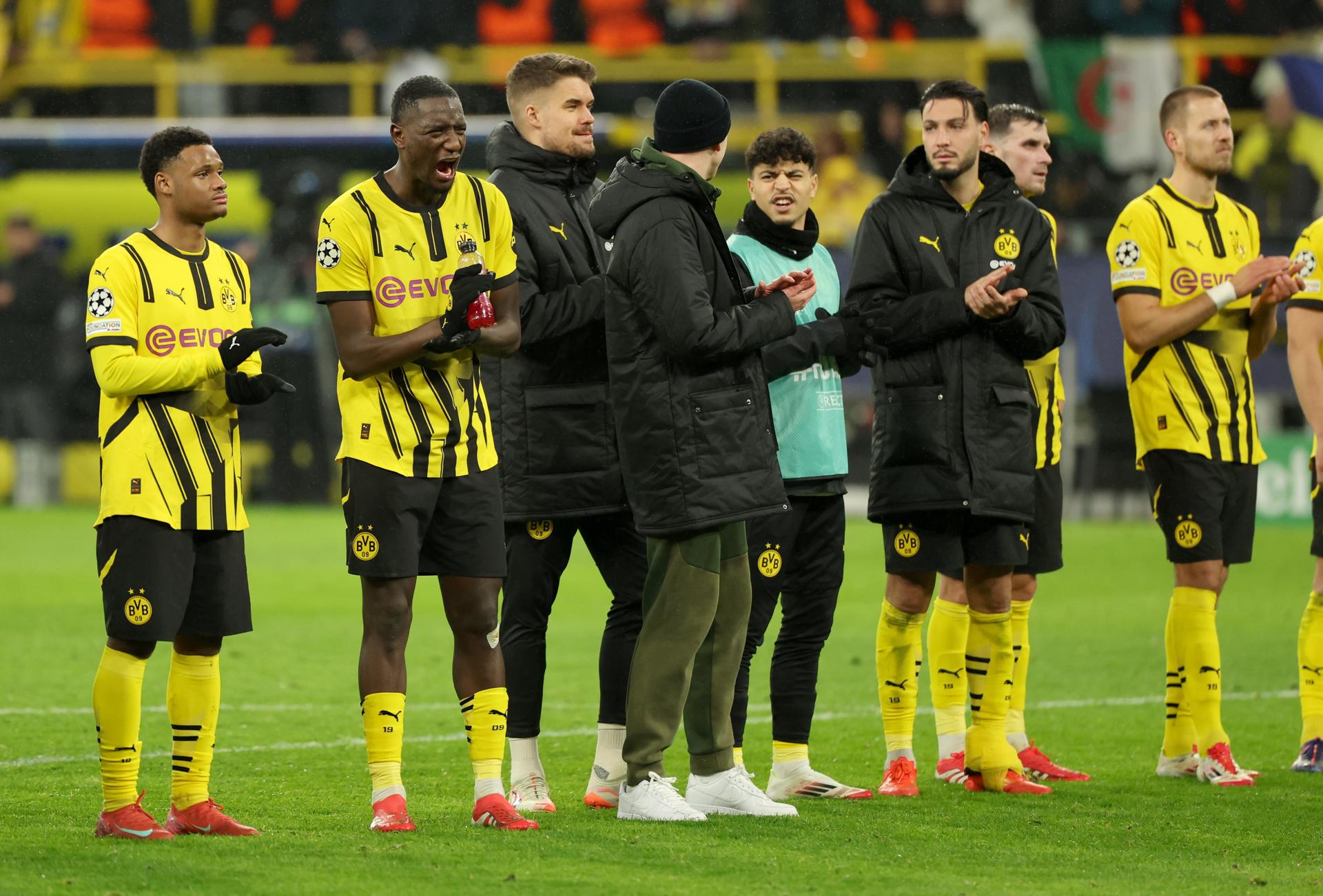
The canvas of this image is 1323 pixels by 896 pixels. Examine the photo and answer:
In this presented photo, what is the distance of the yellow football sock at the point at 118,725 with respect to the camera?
16.6 feet

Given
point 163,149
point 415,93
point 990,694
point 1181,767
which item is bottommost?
point 1181,767

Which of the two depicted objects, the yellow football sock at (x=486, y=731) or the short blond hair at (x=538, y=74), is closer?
the yellow football sock at (x=486, y=731)

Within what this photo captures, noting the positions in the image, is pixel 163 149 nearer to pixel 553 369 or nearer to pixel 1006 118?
pixel 553 369

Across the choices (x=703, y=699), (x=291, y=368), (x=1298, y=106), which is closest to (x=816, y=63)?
(x=1298, y=106)

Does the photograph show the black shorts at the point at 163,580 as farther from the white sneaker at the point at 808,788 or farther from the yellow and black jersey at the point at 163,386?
the white sneaker at the point at 808,788

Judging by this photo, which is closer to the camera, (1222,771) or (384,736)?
(384,736)

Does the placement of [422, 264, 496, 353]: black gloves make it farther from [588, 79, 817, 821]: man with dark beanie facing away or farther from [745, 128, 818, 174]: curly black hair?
[745, 128, 818, 174]: curly black hair

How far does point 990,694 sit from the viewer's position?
6.05 metres

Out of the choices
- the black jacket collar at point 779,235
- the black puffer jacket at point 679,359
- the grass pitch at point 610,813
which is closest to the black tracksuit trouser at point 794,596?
the grass pitch at point 610,813

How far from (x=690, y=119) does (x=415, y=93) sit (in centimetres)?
80

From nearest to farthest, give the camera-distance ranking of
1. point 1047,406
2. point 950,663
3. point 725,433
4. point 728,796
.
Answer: point 725,433
point 728,796
point 950,663
point 1047,406

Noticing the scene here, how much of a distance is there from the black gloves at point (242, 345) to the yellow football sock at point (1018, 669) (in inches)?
122

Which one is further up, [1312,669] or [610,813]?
[1312,669]

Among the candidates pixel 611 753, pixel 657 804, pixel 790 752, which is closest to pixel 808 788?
pixel 790 752
